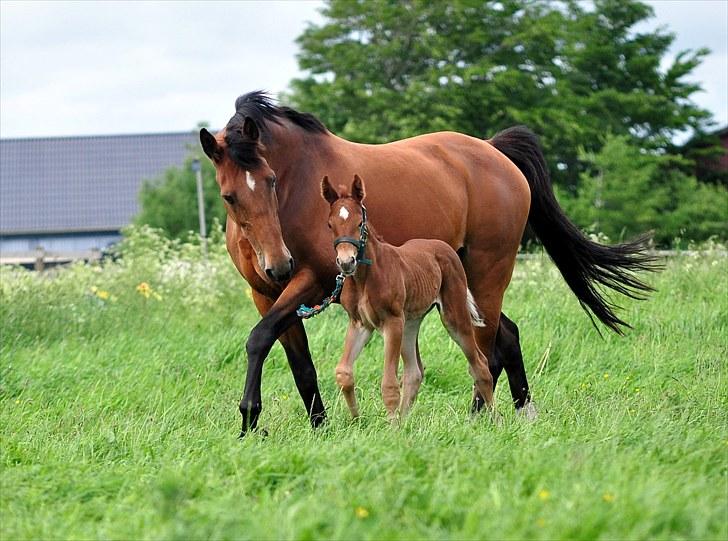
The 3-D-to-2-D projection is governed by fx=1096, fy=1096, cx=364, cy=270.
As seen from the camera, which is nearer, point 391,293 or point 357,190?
point 357,190

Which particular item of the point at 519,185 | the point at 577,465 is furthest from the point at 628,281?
the point at 577,465

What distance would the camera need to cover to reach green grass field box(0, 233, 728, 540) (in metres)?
3.71

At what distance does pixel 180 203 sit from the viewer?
3719 centimetres

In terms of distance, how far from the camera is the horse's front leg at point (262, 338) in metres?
6.23

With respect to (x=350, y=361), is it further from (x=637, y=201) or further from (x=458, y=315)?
(x=637, y=201)

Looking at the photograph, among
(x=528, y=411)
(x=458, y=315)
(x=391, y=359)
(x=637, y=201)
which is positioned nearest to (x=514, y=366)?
(x=528, y=411)

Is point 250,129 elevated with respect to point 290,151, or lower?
elevated

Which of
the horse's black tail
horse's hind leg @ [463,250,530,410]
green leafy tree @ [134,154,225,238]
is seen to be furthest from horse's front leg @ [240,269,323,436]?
green leafy tree @ [134,154,225,238]

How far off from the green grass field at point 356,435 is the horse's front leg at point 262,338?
20 centimetres

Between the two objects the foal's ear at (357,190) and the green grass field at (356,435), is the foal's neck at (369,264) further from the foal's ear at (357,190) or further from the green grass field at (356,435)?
the green grass field at (356,435)

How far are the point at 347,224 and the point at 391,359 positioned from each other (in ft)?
2.74

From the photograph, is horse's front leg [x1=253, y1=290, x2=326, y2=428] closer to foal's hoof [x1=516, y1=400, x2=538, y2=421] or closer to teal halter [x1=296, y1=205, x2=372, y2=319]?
teal halter [x1=296, y1=205, x2=372, y2=319]

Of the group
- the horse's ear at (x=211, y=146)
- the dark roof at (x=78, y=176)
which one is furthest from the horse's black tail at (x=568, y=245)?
the dark roof at (x=78, y=176)

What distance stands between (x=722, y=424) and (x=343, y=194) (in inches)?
94.5
